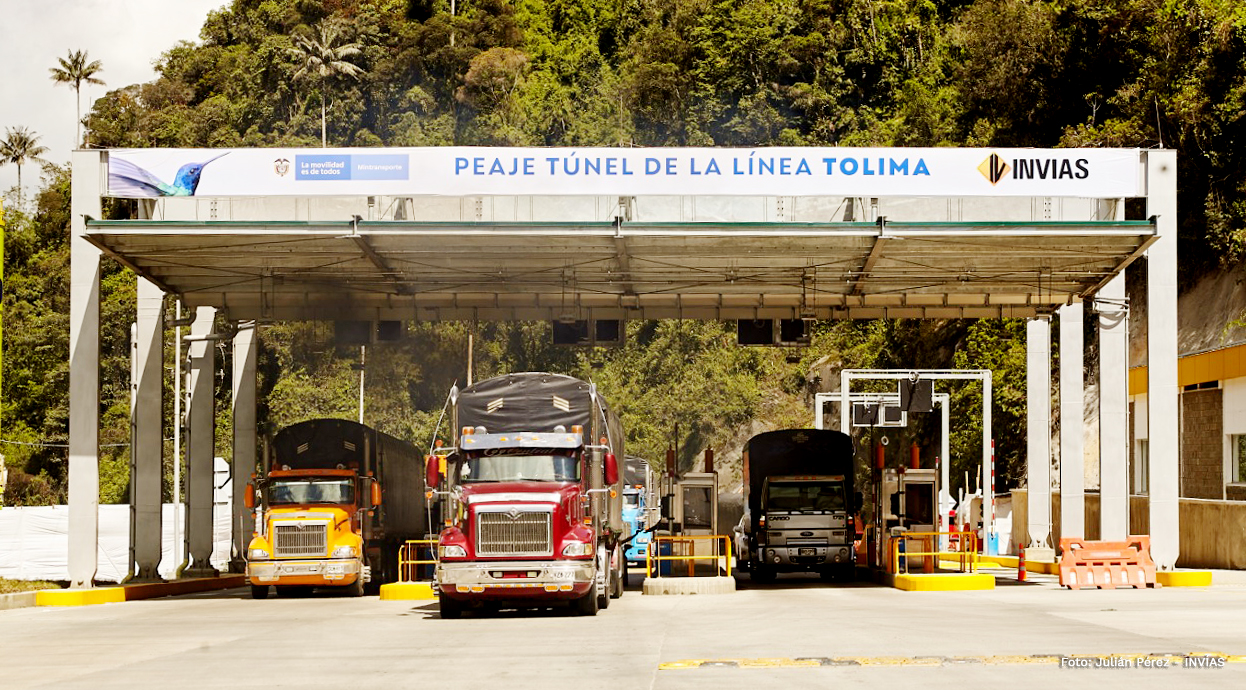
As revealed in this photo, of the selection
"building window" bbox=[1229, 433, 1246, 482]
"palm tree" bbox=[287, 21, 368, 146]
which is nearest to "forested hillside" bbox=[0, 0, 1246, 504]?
"palm tree" bbox=[287, 21, 368, 146]

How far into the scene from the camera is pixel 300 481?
101ft

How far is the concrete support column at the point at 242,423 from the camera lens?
127ft

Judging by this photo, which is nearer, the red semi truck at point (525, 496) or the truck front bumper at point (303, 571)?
the red semi truck at point (525, 496)

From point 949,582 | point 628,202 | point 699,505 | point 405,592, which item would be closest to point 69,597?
point 405,592

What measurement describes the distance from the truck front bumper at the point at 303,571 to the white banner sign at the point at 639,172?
732cm

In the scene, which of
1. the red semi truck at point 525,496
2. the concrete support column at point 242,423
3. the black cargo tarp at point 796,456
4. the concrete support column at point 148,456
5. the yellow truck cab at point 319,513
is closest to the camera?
the red semi truck at point 525,496

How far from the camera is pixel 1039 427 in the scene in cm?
4000

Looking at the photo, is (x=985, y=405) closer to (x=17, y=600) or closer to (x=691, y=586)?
(x=691, y=586)

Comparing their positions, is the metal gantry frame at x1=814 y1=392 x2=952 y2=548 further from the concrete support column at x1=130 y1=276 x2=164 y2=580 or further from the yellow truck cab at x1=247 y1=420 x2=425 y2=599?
the concrete support column at x1=130 y1=276 x2=164 y2=580

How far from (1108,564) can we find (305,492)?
15614 millimetres

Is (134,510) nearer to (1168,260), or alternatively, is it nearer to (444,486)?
(444,486)

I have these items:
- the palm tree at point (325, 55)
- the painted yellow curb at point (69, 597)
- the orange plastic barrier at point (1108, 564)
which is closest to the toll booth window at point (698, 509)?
the orange plastic barrier at point (1108, 564)

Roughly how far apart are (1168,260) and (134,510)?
21466 millimetres

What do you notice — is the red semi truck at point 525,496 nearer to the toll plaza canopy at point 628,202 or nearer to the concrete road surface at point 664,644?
the concrete road surface at point 664,644
